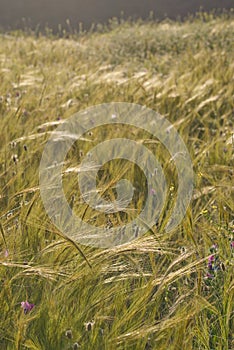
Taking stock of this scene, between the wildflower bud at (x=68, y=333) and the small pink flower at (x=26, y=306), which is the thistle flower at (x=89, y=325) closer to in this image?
the wildflower bud at (x=68, y=333)

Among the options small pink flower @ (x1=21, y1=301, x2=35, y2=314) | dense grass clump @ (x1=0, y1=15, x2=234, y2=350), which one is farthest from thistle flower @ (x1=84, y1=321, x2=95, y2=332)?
small pink flower @ (x1=21, y1=301, x2=35, y2=314)

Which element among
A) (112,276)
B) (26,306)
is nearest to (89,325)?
(26,306)

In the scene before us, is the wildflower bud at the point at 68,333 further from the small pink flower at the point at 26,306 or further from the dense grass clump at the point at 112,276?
the small pink flower at the point at 26,306

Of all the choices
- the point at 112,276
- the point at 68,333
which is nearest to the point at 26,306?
the point at 68,333

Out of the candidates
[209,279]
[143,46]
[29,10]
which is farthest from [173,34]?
→ [29,10]

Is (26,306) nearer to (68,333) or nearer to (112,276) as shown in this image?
(68,333)

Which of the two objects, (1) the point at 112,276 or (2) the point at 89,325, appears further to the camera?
(1) the point at 112,276

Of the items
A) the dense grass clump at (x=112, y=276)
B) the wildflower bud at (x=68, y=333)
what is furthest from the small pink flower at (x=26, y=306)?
the wildflower bud at (x=68, y=333)

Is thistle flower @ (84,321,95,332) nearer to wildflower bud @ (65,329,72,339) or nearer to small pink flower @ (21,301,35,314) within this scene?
wildflower bud @ (65,329,72,339)

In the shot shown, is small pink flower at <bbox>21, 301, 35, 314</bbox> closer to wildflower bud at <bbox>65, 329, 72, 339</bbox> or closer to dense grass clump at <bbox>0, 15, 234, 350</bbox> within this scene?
dense grass clump at <bbox>0, 15, 234, 350</bbox>

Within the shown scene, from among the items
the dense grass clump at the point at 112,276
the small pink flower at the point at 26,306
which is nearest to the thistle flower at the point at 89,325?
the dense grass clump at the point at 112,276

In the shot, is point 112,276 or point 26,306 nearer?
point 26,306

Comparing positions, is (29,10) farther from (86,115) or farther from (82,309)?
(82,309)

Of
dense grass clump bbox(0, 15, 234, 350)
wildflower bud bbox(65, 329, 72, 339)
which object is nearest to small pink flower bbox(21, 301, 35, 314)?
dense grass clump bbox(0, 15, 234, 350)
